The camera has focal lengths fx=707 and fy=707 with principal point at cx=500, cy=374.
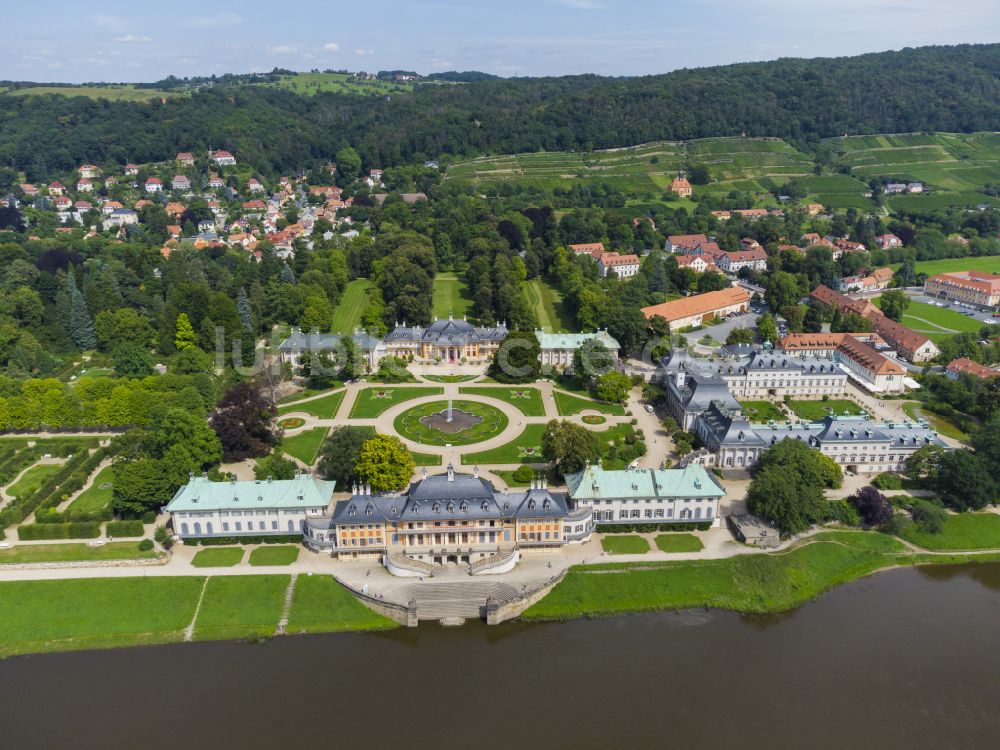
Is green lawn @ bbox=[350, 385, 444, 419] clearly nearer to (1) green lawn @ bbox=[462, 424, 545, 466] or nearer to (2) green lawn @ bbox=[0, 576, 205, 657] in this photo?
(1) green lawn @ bbox=[462, 424, 545, 466]

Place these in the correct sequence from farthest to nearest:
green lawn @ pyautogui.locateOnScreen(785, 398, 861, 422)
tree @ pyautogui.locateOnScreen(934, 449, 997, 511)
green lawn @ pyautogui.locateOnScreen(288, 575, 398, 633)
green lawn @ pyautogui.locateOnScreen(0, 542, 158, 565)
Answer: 1. green lawn @ pyautogui.locateOnScreen(785, 398, 861, 422)
2. tree @ pyautogui.locateOnScreen(934, 449, 997, 511)
3. green lawn @ pyautogui.locateOnScreen(0, 542, 158, 565)
4. green lawn @ pyautogui.locateOnScreen(288, 575, 398, 633)

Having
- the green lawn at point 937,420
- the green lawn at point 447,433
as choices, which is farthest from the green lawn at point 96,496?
the green lawn at point 937,420

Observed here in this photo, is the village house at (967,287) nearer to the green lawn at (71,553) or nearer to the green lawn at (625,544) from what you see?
the green lawn at (625,544)

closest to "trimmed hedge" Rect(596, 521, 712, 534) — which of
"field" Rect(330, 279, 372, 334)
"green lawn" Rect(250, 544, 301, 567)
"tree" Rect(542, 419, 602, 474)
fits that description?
"tree" Rect(542, 419, 602, 474)

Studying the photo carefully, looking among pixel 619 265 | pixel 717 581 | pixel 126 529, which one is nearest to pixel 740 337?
pixel 619 265

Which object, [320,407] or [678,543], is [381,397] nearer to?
[320,407]

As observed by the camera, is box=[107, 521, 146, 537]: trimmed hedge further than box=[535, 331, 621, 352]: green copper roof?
No
